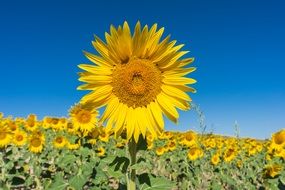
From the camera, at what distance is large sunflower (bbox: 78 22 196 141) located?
3.85 meters

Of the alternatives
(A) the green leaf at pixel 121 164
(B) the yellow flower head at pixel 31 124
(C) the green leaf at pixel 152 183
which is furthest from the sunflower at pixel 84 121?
(B) the yellow flower head at pixel 31 124

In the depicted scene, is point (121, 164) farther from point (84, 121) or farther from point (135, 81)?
point (84, 121)

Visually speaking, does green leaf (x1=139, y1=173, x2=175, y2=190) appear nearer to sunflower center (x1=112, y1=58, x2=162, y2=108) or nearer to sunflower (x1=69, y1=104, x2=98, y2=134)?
sunflower center (x1=112, y1=58, x2=162, y2=108)

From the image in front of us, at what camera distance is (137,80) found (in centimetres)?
401

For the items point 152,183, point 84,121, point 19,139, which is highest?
point 19,139

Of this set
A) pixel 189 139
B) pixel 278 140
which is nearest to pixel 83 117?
pixel 278 140

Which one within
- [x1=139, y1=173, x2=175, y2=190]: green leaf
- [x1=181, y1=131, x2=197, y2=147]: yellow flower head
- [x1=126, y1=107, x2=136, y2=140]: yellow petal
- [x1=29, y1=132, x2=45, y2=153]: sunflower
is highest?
[x1=181, y1=131, x2=197, y2=147]: yellow flower head

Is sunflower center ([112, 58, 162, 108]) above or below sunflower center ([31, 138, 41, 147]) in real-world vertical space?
below

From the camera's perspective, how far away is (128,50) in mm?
3902

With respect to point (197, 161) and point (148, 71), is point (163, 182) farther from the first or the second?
point (197, 161)

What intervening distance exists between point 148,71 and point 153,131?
1.74ft

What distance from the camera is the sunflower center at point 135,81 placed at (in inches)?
156

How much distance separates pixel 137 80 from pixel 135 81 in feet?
0.08

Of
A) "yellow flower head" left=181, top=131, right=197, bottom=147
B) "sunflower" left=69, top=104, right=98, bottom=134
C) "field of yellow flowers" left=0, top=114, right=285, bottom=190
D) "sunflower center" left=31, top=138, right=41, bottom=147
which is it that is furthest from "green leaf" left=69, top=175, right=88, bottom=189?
"yellow flower head" left=181, top=131, right=197, bottom=147
